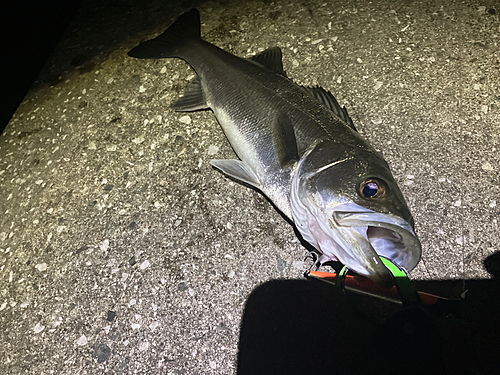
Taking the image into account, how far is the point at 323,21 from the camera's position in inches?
115

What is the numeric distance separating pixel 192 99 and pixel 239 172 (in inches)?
39.8

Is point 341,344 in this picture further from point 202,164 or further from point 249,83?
point 249,83

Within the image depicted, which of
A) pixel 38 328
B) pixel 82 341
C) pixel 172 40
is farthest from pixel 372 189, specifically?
pixel 172 40

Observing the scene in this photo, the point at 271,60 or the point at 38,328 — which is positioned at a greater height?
the point at 271,60

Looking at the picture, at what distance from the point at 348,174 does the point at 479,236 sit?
1.03 m

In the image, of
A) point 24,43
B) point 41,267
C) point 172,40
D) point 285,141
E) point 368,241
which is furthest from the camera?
point 24,43

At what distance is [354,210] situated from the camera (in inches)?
56.0

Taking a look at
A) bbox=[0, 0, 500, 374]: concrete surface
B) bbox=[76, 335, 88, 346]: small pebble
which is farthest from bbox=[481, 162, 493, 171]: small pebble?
bbox=[76, 335, 88, 346]: small pebble

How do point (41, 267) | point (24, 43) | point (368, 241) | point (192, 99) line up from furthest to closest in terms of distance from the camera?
point (24, 43) → point (192, 99) → point (41, 267) → point (368, 241)

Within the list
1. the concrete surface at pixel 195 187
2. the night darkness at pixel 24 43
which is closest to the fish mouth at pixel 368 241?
the concrete surface at pixel 195 187

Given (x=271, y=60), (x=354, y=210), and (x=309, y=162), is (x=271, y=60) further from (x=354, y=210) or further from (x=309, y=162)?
(x=354, y=210)

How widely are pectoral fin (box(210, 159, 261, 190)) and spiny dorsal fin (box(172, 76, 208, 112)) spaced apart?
0.75 metres

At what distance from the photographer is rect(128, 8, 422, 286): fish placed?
140 centimetres

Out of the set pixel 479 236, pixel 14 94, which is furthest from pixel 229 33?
pixel 479 236
